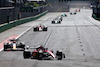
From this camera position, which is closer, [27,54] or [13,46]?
[27,54]

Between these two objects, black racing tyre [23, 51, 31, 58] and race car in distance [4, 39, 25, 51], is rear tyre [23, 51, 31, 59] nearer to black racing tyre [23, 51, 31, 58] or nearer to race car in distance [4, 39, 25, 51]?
black racing tyre [23, 51, 31, 58]

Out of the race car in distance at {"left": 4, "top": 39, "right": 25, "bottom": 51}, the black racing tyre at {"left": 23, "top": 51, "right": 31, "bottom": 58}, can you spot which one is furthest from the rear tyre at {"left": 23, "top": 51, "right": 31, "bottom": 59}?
the race car in distance at {"left": 4, "top": 39, "right": 25, "bottom": 51}

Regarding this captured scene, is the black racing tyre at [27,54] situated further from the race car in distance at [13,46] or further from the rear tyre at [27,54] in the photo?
the race car in distance at [13,46]

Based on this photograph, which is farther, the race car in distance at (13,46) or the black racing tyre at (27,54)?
the race car in distance at (13,46)

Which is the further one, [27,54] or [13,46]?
[13,46]

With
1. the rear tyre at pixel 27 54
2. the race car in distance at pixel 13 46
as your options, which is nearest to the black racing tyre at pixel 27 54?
the rear tyre at pixel 27 54

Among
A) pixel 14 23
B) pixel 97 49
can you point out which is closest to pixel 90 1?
pixel 14 23

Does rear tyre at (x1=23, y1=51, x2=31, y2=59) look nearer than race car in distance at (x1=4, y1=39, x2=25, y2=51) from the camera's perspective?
Yes

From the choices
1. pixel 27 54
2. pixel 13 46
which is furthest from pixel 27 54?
pixel 13 46

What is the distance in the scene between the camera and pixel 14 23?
53.8 meters

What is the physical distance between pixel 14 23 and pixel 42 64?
3505 cm

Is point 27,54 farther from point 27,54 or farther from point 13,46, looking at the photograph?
point 13,46

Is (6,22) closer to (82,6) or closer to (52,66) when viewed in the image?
(52,66)

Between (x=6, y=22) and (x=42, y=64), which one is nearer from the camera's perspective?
(x=42, y=64)
